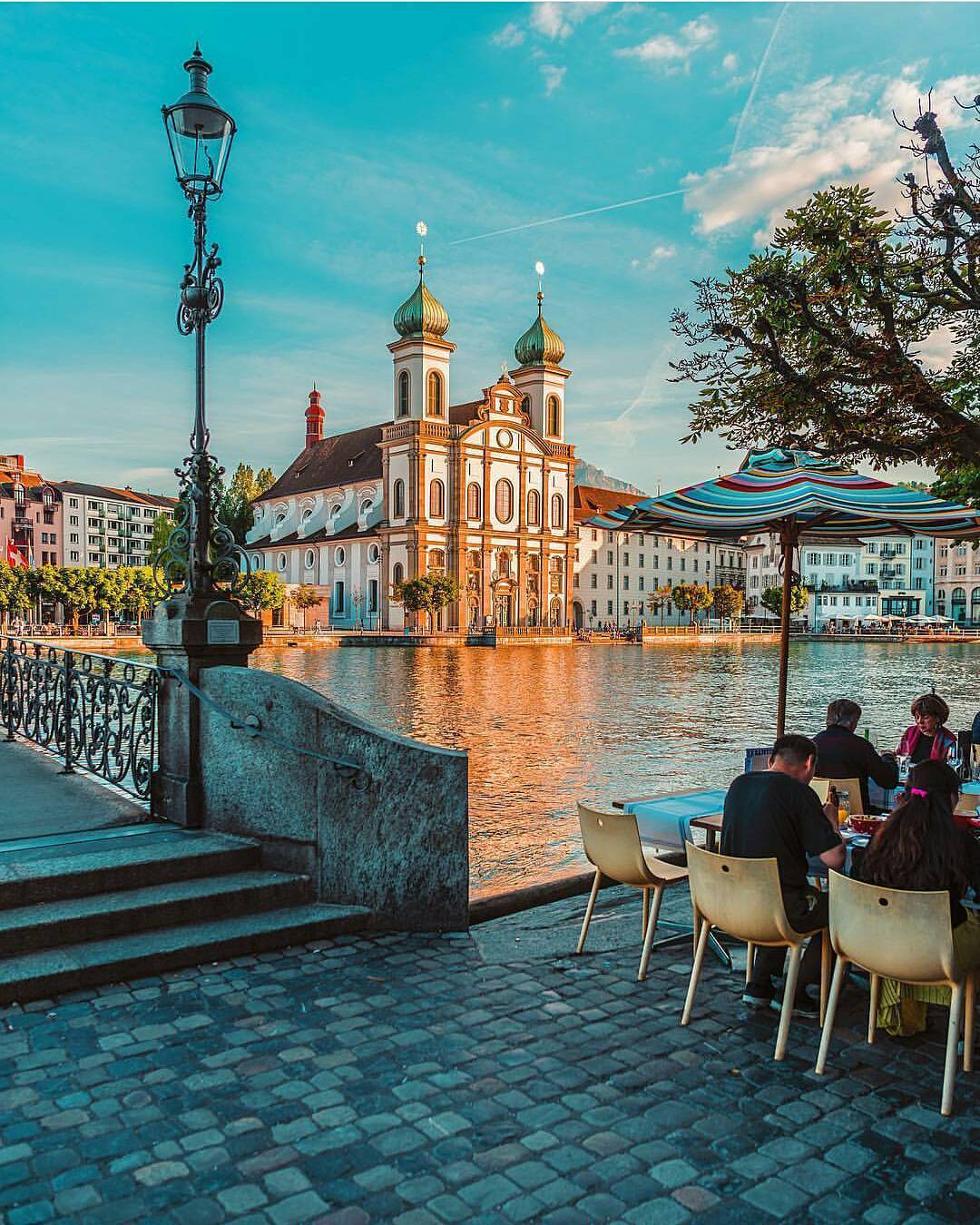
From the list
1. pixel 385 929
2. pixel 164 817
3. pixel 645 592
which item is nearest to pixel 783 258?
pixel 385 929

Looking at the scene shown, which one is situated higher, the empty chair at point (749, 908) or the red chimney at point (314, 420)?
the red chimney at point (314, 420)

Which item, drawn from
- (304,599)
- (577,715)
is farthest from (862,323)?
(304,599)

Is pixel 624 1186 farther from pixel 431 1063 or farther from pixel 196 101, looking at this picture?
pixel 196 101

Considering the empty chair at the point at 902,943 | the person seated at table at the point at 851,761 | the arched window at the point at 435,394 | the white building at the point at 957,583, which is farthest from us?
the white building at the point at 957,583

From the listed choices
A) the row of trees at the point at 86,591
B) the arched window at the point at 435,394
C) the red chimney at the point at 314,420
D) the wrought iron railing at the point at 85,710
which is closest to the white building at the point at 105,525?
the red chimney at the point at 314,420

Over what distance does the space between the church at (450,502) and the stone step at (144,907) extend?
81.3 metres

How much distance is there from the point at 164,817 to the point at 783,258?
6350 millimetres

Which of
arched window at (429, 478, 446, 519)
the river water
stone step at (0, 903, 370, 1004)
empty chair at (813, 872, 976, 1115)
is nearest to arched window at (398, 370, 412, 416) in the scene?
arched window at (429, 478, 446, 519)

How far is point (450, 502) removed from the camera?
91.1 m

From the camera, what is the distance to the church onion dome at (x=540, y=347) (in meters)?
100

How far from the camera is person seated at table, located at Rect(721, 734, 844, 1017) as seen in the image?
4.81 meters

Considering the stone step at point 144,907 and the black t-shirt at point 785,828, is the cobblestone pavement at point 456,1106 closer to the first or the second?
the stone step at point 144,907

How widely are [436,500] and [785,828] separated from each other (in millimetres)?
86464

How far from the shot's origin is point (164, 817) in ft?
23.7
